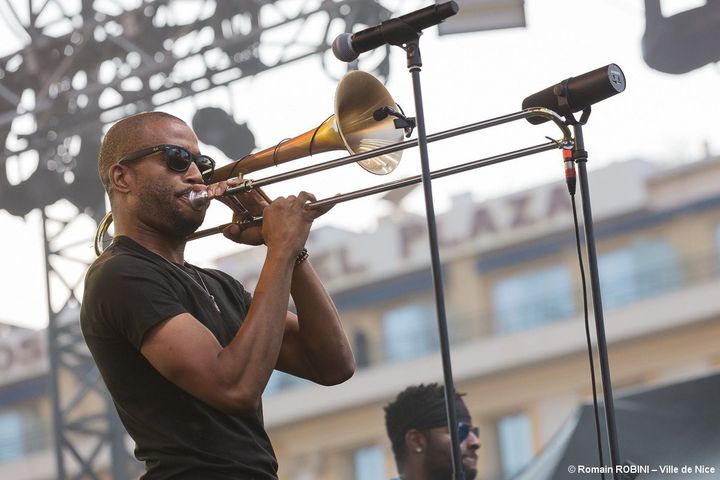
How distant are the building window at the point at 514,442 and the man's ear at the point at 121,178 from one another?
14.5 meters

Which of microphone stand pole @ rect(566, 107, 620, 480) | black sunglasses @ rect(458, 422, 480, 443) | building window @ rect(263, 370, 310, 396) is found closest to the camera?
microphone stand pole @ rect(566, 107, 620, 480)

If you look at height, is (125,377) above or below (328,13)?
below

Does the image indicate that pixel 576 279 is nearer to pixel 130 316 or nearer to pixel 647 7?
pixel 647 7

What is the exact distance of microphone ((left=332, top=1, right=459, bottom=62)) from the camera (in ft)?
7.81

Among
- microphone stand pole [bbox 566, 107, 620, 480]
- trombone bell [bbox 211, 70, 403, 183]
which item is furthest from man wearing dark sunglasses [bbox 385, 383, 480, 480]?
microphone stand pole [bbox 566, 107, 620, 480]

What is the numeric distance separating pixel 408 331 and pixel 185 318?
19457 mm

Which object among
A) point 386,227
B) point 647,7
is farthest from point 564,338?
point 647,7

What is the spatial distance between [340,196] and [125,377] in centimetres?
63

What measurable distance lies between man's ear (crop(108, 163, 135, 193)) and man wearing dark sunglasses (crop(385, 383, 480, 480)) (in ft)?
6.64

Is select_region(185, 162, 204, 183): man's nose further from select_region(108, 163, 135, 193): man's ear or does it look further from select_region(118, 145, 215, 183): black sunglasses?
select_region(108, 163, 135, 193): man's ear

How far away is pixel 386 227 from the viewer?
76.6 ft

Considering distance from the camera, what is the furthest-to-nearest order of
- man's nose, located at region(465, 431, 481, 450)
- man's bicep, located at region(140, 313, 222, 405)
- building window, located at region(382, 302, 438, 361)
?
building window, located at region(382, 302, 438, 361), man's nose, located at region(465, 431, 481, 450), man's bicep, located at region(140, 313, 222, 405)

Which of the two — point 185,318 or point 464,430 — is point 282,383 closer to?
point 464,430

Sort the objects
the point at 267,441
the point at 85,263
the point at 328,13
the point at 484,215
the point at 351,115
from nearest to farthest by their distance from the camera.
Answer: the point at 267,441 < the point at 351,115 < the point at 328,13 < the point at 85,263 < the point at 484,215
